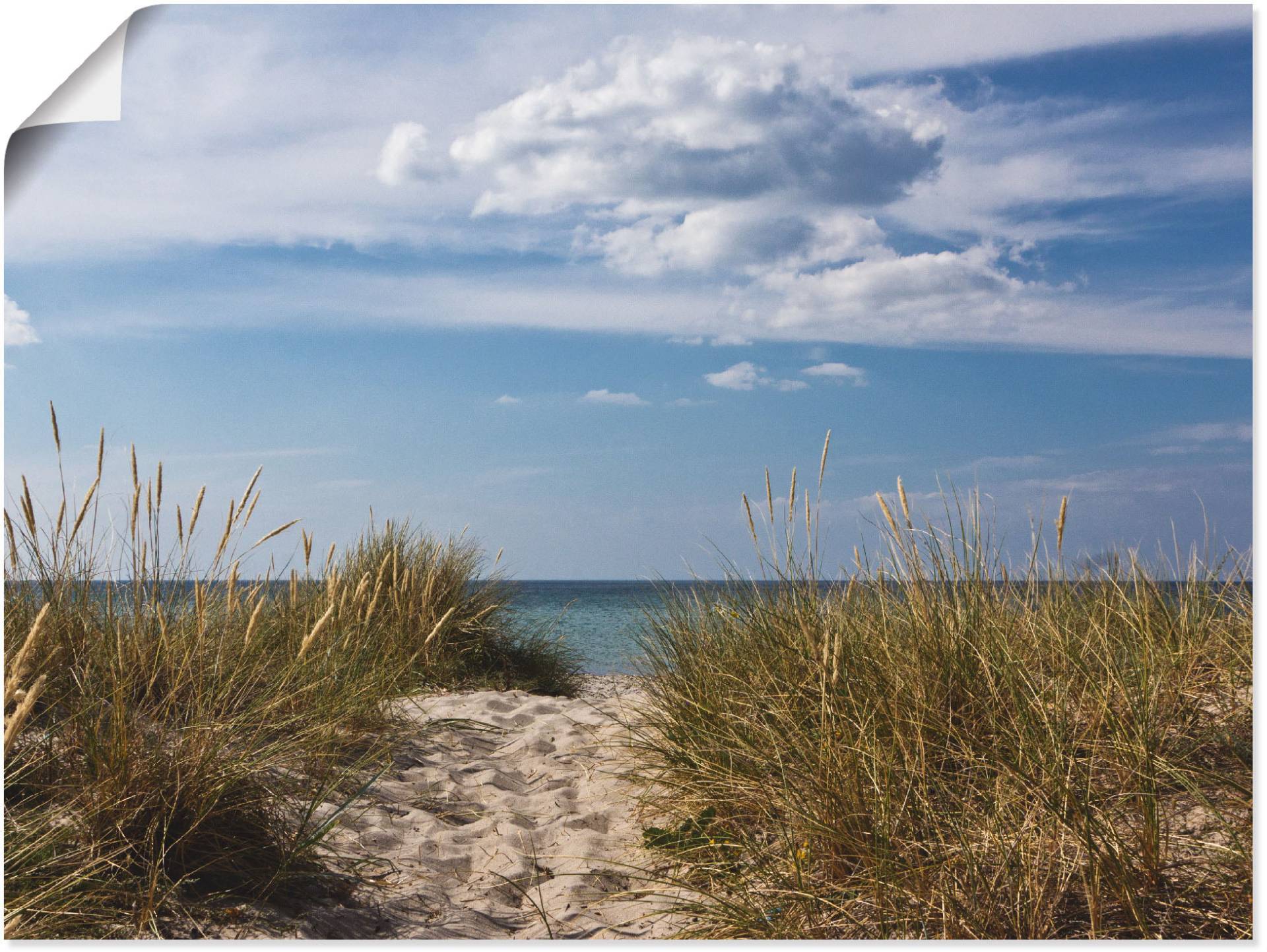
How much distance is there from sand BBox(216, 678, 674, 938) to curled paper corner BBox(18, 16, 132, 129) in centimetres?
175

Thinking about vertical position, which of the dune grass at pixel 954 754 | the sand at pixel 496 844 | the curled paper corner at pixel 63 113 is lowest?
the sand at pixel 496 844

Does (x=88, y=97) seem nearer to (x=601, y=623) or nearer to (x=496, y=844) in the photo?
(x=496, y=844)

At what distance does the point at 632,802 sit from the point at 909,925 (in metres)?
1.34

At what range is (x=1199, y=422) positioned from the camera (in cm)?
210

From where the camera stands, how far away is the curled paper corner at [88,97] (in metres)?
1.79

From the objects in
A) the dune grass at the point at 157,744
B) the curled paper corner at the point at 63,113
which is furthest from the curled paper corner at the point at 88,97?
the dune grass at the point at 157,744

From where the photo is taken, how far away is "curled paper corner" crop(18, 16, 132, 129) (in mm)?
1791

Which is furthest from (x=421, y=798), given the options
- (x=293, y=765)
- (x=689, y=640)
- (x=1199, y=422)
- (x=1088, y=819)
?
(x=1199, y=422)

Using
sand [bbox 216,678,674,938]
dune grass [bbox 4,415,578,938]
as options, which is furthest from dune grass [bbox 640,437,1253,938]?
dune grass [bbox 4,415,578,938]

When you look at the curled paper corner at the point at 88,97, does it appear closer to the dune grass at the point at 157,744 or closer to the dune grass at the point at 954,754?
the dune grass at the point at 157,744

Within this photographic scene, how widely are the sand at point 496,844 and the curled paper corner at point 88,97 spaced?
68.9 inches

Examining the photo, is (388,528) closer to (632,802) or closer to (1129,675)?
(632,802)

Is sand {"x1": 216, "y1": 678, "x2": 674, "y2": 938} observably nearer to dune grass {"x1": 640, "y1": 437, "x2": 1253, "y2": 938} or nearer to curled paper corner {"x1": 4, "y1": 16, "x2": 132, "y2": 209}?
dune grass {"x1": 640, "y1": 437, "x2": 1253, "y2": 938}

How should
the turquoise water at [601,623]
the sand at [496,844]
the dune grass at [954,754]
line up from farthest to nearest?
the turquoise water at [601,623]
the sand at [496,844]
the dune grass at [954,754]
